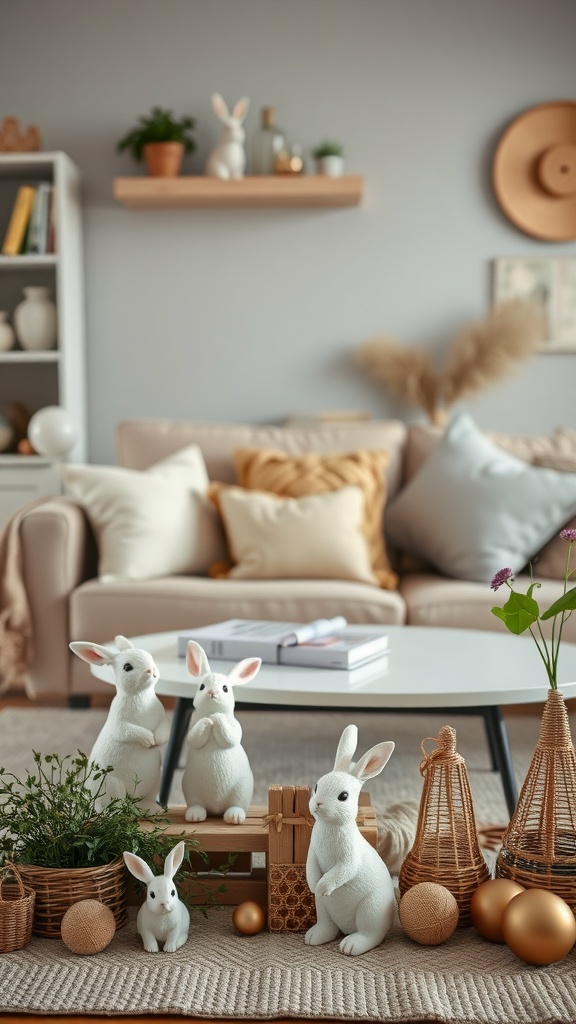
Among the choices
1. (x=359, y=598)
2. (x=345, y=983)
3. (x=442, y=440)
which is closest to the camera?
(x=345, y=983)

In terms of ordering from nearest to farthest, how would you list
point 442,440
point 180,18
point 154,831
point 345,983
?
point 345,983 → point 154,831 → point 442,440 → point 180,18

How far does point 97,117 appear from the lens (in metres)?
4.43

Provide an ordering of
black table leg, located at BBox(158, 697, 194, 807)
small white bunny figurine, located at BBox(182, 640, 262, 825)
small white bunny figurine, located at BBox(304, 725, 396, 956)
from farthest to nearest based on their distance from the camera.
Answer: black table leg, located at BBox(158, 697, 194, 807) < small white bunny figurine, located at BBox(182, 640, 262, 825) < small white bunny figurine, located at BBox(304, 725, 396, 956)

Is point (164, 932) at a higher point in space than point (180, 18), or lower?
lower

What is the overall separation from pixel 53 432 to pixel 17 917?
2.57 m

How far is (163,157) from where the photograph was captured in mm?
4207

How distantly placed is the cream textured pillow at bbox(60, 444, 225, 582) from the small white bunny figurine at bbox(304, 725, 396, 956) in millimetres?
1658

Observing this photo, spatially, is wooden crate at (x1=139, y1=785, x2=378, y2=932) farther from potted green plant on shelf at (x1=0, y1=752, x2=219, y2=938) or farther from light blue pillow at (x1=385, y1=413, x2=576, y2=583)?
light blue pillow at (x1=385, y1=413, x2=576, y2=583)

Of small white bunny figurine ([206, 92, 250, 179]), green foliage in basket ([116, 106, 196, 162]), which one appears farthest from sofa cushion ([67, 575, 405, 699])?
green foliage in basket ([116, 106, 196, 162])

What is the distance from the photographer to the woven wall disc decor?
4.32m

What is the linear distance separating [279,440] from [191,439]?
0.30m

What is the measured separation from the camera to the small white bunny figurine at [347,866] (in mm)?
1562

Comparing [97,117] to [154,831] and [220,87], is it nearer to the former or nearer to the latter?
[220,87]

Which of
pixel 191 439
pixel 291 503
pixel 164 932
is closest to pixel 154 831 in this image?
pixel 164 932
